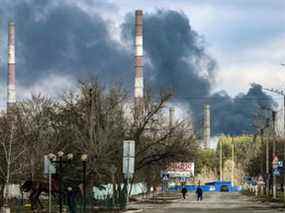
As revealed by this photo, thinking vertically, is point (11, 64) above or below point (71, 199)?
above

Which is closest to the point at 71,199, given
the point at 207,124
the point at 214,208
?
the point at 214,208

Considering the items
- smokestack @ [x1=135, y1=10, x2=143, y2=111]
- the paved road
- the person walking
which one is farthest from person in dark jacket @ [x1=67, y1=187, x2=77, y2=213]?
smokestack @ [x1=135, y1=10, x2=143, y2=111]

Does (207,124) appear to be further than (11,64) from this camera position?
Yes

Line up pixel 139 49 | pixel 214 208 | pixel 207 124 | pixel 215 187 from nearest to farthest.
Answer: pixel 214 208, pixel 139 49, pixel 215 187, pixel 207 124

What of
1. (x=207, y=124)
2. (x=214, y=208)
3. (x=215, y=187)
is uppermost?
(x=207, y=124)

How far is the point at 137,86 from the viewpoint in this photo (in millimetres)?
105875

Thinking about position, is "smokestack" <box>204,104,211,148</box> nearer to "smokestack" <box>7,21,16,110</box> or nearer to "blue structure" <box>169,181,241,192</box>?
"blue structure" <box>169,181,241,192</box>

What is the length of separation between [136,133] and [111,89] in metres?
4.22

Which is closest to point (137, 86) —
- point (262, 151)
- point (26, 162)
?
point (262, 151)

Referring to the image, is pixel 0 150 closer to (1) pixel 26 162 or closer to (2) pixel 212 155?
(1) pixel 26 162

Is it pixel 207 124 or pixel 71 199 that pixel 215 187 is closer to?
pixel 207 124

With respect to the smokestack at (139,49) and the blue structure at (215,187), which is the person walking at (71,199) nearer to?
the smokestack at (139,49)

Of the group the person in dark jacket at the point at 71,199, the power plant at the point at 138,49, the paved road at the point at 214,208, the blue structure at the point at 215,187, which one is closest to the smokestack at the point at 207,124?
the blue structure at the point at 215,187

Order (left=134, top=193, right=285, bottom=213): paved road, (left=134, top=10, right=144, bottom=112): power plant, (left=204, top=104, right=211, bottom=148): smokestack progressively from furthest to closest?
1. (left=204, top=104, right=211, bottom=148): smokestack
2. (left=134, top=10, right=144, bottom=112): power plant
3. (left=134, top=193, right=285, bottom=213): paved road
